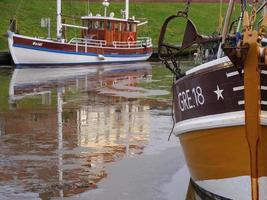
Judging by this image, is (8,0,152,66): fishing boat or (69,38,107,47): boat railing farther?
(69,38,107,47): boat railing

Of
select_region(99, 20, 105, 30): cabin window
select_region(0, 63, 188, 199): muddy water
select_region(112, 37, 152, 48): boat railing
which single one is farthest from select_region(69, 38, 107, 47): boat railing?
select_region(0, 63, 188, 199): muddy water

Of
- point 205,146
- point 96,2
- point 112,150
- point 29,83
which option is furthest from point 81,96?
point 96,2

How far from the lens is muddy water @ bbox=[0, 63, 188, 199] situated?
914 cm

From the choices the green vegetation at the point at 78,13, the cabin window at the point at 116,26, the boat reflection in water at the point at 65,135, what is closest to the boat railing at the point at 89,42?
the cabin window at the point at 116,26

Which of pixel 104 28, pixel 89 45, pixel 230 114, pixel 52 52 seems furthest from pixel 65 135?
pixel 104 28

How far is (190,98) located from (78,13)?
36661mm

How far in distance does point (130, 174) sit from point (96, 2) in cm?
3958

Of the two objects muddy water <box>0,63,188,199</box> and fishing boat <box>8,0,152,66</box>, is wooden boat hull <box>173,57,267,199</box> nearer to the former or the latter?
muddy water <box>0,63,188,199</box>

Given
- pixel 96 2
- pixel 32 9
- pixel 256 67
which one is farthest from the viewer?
pixel 96 2

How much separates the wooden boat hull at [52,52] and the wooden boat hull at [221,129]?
82.0ft

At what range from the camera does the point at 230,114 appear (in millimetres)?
6980

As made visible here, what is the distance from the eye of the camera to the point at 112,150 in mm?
11086

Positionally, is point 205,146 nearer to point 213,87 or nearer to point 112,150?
point 213,87

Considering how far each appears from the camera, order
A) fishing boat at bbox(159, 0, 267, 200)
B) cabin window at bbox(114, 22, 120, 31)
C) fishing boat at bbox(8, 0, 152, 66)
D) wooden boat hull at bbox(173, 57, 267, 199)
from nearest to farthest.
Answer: fishing boat at bbox(159, 0, 267, 200) → wooden boat hull at bbox(173, 57, 267, 199) → fishing boat at bbox(8, 0, 152, 66) → cabin window at bbox(114, 22, 120, 31)
